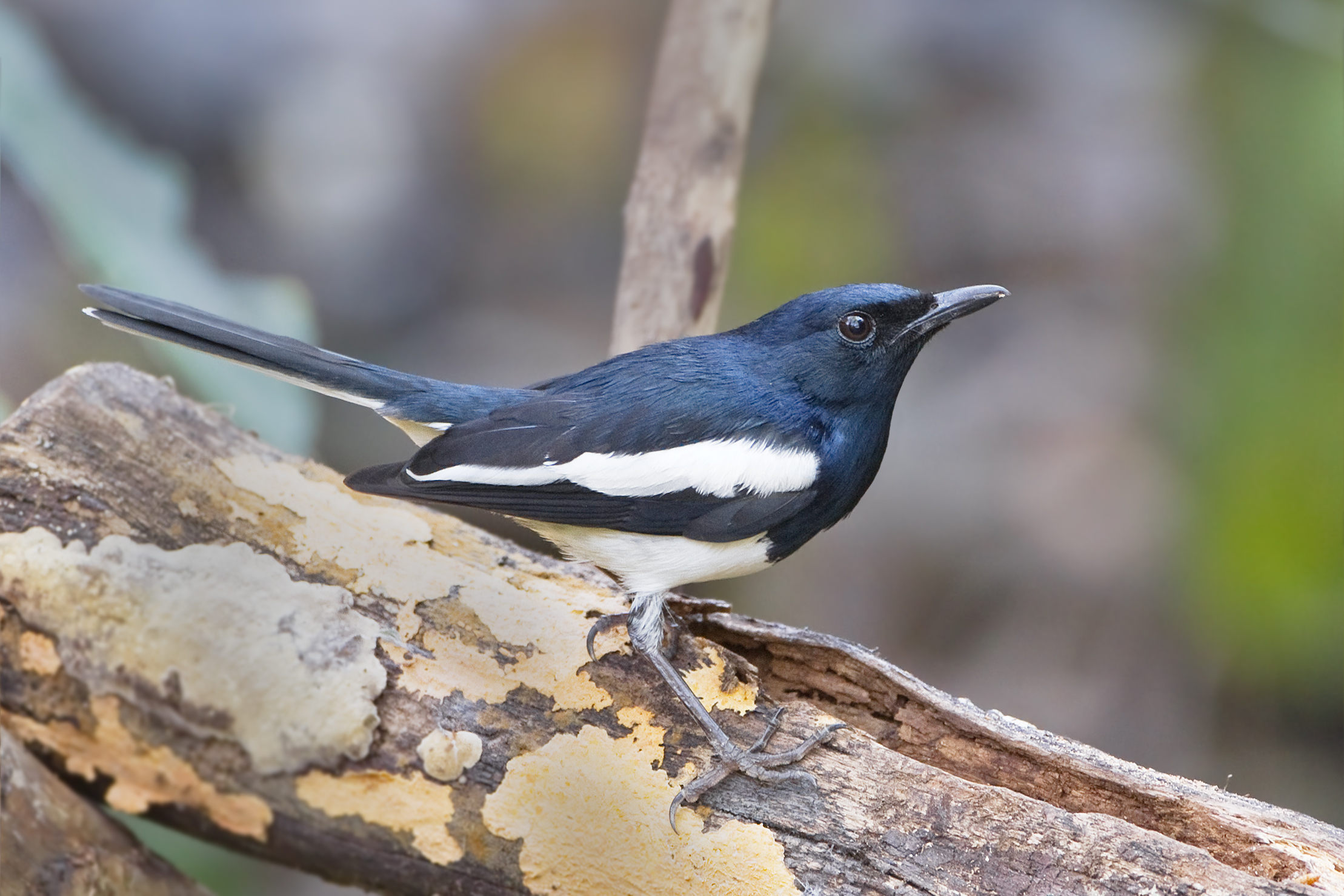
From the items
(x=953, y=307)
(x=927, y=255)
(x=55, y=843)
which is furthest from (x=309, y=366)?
(x=927, y=255)

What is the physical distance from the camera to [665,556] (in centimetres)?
271

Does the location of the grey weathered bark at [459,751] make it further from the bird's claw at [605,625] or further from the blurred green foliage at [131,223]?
the blurred green foliage at [131,223]

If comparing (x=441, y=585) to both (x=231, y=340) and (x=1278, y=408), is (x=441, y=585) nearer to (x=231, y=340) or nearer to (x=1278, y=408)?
(x=231, y=340)

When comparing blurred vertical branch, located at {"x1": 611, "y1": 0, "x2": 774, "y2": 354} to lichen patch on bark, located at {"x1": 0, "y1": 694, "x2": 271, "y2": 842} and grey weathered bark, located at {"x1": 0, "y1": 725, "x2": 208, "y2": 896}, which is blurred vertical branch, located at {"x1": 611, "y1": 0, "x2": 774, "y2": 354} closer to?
lichen patch on bark, located at {"x1": 0, "y1": 694, "x2": 271, "y2": 842}

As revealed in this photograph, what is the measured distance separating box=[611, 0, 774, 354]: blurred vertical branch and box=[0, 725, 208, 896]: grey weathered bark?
1960 millimetres

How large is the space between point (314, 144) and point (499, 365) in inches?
67.1

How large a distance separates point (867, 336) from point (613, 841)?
4.53 ft

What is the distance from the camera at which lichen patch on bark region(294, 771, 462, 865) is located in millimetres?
2256

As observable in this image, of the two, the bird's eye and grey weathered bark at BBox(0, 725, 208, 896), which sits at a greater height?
the bird's eye

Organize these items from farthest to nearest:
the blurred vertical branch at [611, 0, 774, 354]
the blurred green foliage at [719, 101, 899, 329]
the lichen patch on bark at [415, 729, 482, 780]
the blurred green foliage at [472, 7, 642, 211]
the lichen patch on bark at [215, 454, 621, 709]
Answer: the blurred green foliage at [472, 7, 642, 211], the blurred green foliage at [719, 101, 899, 329], the blurred vertical branch at [611, 0, 774, 354], the lichen patch on bark at [215, 454, 621, 709], the lichen patch on bark at [415, 729, 482, 780]

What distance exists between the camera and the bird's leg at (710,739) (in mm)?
2318

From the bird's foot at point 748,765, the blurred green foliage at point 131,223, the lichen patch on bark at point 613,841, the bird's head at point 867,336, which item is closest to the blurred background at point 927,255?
the blurred green foliage at point 131,223

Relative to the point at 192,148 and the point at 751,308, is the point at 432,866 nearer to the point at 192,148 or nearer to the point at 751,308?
the point at 751,308

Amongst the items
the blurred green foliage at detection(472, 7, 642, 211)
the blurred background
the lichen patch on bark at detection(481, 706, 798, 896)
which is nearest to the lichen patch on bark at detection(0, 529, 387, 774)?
the lichen patch on bark at detection(481, 706, 798, 896)
